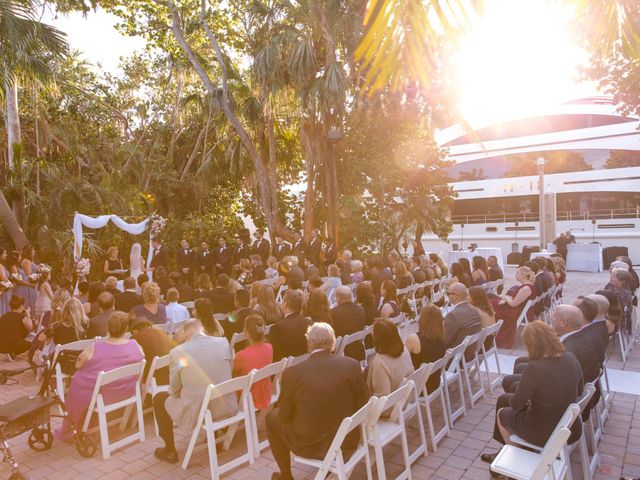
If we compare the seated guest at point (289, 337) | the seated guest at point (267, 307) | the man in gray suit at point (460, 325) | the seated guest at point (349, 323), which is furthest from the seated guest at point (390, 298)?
the seated guest at point (289, 337)

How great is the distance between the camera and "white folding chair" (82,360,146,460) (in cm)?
416

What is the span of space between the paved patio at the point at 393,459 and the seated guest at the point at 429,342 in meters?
0.60

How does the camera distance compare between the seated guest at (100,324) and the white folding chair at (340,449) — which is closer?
the white folding chair at (340,449)

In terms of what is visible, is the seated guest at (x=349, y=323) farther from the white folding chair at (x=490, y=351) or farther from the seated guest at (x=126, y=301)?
the seated guest at (x=126, y=301)

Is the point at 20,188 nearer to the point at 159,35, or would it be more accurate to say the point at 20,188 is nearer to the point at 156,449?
the point at 159,35

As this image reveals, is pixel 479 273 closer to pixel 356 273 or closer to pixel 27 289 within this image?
pixel 356 273

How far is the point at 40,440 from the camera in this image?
4.45 metres

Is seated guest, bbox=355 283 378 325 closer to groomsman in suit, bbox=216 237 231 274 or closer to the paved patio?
the paved patio

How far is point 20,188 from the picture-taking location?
13.6 metres

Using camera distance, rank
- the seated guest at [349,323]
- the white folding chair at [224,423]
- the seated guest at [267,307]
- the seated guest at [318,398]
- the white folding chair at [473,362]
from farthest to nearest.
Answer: the seated guest at [267,307], the seated guest at [349,323], the white folding chair at [473,362], the white folding chair at [224,423], the seated guest at [318,398]

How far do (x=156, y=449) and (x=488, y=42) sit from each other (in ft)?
13.1

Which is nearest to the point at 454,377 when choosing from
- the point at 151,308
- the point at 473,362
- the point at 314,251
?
the point at 473,362

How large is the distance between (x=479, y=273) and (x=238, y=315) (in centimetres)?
495

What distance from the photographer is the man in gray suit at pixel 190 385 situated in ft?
13.1
